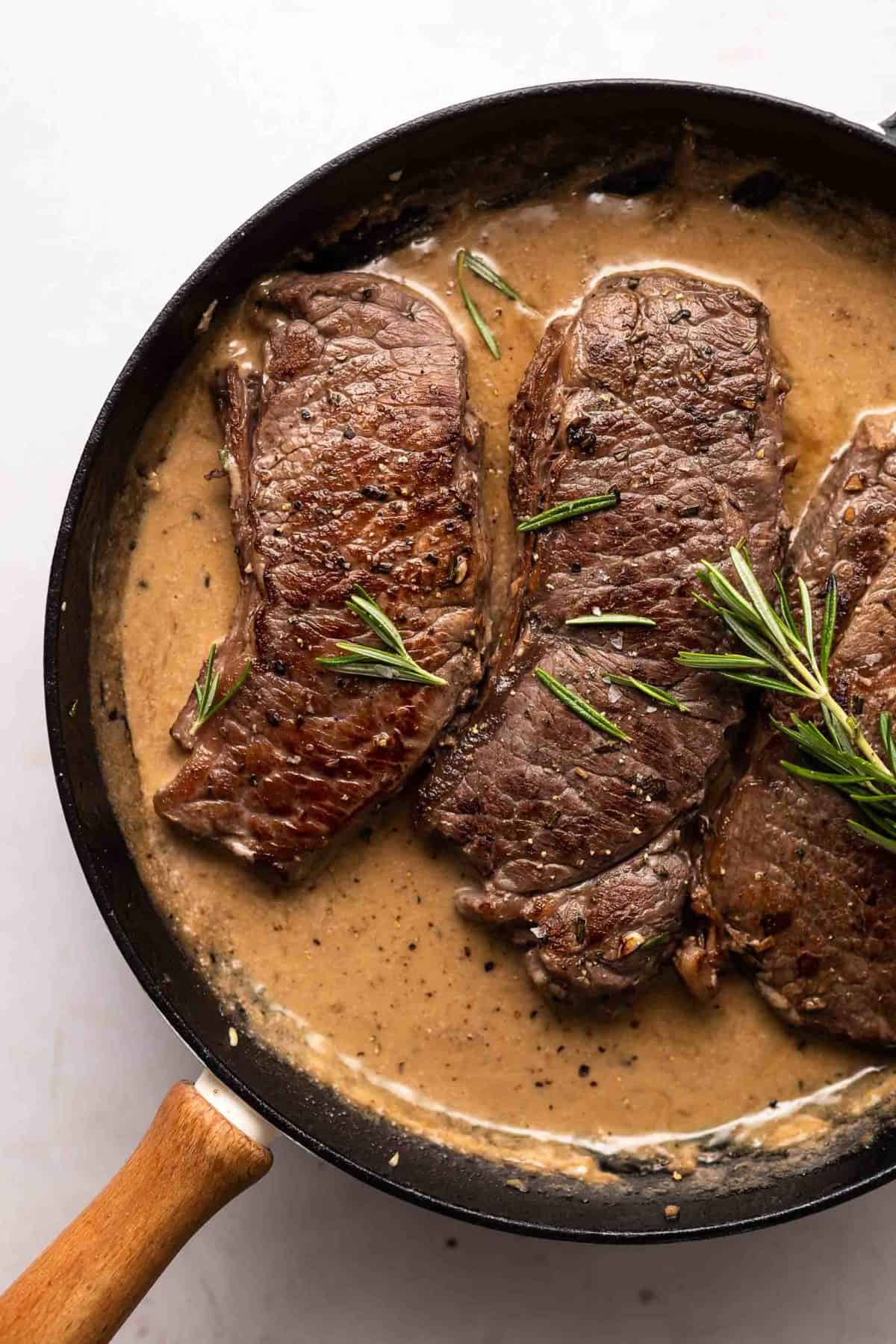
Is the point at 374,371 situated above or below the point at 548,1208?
above

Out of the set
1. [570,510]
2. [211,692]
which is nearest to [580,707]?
[570,510]

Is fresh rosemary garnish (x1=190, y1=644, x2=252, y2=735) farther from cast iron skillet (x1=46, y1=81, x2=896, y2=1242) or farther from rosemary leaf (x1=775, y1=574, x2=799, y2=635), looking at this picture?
rosemary leaf (x1=775, y1=574, x2=799, y2=635)

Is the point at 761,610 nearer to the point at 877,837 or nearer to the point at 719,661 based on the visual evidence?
the point at 719,661

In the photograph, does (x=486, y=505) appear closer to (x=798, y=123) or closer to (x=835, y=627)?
(x=835, y=627)

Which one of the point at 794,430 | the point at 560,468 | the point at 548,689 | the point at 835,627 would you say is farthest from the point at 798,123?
the point at 548,689

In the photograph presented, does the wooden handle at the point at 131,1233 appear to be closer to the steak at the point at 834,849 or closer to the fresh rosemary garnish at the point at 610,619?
the steak at the point at 834,849

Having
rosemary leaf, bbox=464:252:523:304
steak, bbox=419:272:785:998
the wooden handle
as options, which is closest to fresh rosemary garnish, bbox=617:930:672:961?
steak, bbox=419:272:785:998
